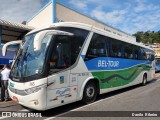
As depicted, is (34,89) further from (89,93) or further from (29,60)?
(89,93)

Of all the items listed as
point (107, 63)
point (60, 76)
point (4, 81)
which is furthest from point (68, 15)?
point (60, 76)

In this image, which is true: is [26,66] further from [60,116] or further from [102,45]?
[102,45]

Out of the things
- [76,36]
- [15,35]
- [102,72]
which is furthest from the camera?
[15,35]

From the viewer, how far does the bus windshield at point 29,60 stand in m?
6.74

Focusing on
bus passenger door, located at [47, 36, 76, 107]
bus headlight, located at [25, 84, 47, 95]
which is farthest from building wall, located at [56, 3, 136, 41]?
bus headlight, located at [25, 84, 47, 95]

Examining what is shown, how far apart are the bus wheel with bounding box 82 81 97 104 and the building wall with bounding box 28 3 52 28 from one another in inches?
498

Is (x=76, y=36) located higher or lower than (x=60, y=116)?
higher

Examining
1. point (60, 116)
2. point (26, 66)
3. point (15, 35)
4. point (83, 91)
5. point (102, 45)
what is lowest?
point (60, 116)

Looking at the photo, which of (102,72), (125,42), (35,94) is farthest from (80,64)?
(125,42)

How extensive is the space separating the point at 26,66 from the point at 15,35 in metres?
16.4

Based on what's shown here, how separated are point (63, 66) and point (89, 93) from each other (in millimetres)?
2062

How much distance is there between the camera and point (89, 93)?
8.66m

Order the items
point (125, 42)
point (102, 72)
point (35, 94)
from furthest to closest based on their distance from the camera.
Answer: point (125, 42)
point (102, 72)
point (35, 94)

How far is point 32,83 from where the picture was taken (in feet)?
21.4
